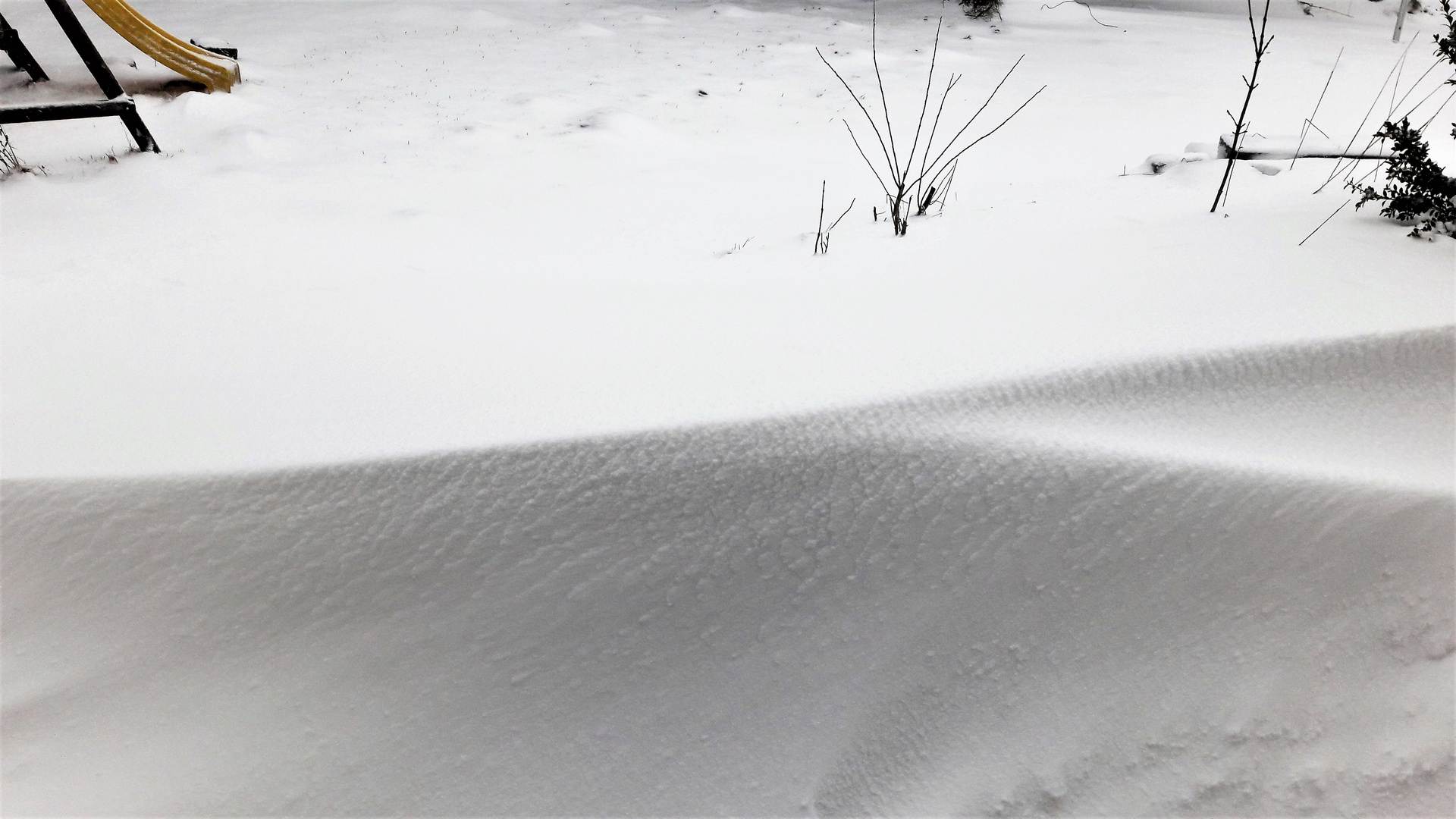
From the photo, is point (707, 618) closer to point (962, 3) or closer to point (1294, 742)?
point (1294, 742)

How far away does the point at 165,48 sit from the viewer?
4098mm

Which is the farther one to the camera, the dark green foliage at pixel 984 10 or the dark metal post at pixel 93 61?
the dark green foliage at pixel 984 10

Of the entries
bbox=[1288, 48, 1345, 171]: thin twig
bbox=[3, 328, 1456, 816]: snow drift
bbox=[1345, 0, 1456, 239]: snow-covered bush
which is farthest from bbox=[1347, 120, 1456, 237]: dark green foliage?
bbox=[3, 328, 1456, 816]: snow drift

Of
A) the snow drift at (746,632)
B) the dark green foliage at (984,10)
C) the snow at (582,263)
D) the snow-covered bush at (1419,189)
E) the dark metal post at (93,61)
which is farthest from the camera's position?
the dark green foliage at (984,10)

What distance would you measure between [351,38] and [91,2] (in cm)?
137

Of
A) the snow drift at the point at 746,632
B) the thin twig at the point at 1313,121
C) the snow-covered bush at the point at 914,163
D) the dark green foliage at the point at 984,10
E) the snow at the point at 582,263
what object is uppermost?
the dark green foliage at the point at 984,10

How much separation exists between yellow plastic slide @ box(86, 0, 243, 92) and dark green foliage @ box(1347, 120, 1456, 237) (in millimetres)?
4945

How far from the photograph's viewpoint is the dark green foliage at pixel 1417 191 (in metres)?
1.99

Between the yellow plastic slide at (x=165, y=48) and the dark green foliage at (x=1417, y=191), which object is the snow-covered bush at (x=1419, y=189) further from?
the yellow plastic slide at (x=165, y=48)

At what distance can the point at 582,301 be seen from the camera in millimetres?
2029

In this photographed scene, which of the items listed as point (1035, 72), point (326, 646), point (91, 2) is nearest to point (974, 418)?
point (326, 646)

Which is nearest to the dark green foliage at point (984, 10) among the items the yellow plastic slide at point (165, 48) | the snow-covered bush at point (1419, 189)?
→ the snow-covered bush at point (1419, 189)

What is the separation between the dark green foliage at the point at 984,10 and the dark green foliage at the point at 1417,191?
4.31 meters

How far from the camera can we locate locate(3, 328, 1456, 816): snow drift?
1350 millimetres
